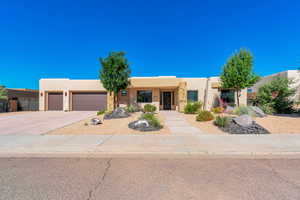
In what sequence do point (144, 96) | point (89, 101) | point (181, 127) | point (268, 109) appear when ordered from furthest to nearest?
point (89, 101) < point (144, 96) < point (268, 109) < point (181, 127)

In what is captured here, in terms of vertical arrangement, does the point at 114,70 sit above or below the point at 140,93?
above

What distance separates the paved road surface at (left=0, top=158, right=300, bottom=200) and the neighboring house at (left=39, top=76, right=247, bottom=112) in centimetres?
1099

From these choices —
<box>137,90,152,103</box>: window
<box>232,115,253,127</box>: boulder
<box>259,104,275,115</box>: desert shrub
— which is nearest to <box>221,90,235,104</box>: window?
<box>259,104,275,115</box>: desert shrub

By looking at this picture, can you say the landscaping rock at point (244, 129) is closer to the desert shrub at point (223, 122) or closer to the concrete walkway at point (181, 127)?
the desert shrub at point (223, 122)

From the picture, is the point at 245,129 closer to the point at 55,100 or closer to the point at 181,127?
the point at 181,127

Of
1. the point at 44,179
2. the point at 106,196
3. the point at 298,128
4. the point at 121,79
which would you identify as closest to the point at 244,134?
the point at 298,128

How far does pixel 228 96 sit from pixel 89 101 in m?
17.4

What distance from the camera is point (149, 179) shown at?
106 inches

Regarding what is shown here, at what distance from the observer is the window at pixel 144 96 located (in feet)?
52.2

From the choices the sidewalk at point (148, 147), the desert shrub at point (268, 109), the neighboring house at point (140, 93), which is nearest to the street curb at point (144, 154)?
the sidewalk at point (148, 147)

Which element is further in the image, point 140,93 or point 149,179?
point 140,93

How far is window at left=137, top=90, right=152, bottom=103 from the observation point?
15.9 m

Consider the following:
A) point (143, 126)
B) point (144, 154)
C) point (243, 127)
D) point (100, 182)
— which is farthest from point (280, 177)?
point (143, 126)

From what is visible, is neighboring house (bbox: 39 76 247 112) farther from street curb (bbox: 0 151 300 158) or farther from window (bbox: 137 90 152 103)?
street curb (bbox: 0 151 300 158)
